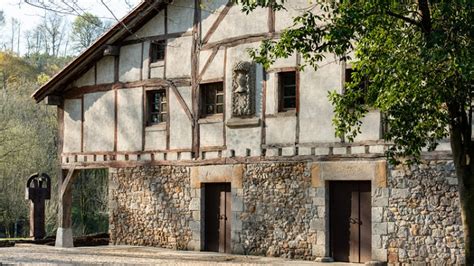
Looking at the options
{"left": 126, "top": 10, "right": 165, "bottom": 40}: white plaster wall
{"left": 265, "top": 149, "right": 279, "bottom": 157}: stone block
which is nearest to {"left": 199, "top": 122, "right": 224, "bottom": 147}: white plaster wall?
{"left": 265, "top": 149, "right": 279, "bottom": 157}: stone block

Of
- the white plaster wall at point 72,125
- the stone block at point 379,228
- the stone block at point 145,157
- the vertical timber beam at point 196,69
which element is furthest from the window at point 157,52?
the stone block at point 379,228

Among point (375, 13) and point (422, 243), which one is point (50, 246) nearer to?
point (422, 243)

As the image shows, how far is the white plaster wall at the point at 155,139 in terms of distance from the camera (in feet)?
63.1

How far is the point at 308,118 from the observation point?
53.9ft

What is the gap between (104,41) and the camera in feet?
65.6

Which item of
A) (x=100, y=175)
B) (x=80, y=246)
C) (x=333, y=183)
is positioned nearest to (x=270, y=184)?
(x=333, y=183)

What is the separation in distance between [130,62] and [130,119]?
Answer: 1.36 metres

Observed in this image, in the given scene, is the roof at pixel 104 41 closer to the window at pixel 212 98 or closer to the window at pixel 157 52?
the window at pixel 157 52

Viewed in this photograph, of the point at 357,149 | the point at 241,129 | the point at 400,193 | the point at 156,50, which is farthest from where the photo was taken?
the point at 156,50

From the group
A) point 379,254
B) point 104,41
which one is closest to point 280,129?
point 379,254

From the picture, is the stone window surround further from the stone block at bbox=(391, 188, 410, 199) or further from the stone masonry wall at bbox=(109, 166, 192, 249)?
the stone masonry wall at bbox=(109, 166, 192, 249)

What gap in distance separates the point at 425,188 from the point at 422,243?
37.5 inches

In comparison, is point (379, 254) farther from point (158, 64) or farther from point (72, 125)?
point (72, 125)

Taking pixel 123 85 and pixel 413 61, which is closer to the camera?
pixel 413 61
